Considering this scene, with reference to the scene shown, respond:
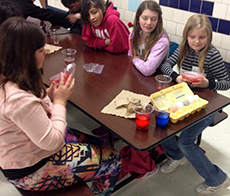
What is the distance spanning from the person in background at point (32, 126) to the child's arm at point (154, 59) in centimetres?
66

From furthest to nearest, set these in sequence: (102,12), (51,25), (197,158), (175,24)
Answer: (175,24), (51,25), (102,12), (197,158)

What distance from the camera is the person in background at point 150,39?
197cm

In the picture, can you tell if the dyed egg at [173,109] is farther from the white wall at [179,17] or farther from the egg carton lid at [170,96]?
the white wall at [179,17]

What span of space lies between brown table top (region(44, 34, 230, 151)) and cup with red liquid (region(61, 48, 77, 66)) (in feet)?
0.12

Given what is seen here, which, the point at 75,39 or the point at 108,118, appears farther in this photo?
the point at 75,39

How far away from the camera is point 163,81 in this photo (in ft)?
5.84

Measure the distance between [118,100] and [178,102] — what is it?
348 mm

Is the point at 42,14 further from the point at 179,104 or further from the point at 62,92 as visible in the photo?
the point at 179,104

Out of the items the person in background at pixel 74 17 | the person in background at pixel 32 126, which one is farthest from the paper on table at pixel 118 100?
the person in background at pixel 74 17

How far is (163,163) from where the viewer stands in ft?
7.14

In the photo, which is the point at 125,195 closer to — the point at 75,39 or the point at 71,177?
the point at 71,177

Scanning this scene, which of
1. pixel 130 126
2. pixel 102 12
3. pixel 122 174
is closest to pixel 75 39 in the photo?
pixel 102 12

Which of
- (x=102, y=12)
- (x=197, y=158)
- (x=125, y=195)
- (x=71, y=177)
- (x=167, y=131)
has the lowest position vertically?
(x=125, y=195)

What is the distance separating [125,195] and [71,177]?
680 millimetres
